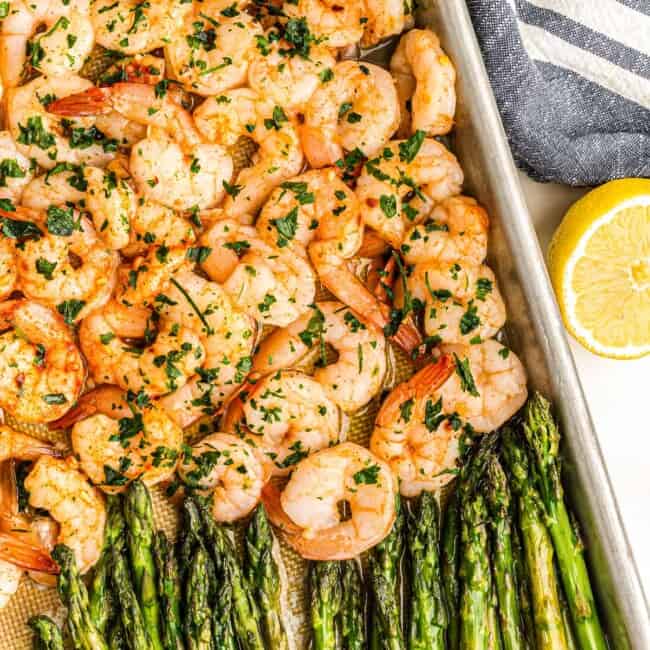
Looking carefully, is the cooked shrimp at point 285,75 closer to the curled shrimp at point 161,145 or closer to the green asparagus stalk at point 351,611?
the curled shrimp at point 161,145

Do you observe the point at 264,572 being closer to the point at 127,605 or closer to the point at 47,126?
the point at 127,605

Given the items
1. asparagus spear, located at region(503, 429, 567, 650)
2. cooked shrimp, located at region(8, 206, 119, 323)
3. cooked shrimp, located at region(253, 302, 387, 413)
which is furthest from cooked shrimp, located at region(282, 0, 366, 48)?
asparagus spear, located at region(503, 429, 567, 650)

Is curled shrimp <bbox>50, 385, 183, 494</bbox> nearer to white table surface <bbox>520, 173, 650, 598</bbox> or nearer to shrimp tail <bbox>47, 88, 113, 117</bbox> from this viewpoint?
shrimp tail <bbox>47, 88, 113, 117</bbox>

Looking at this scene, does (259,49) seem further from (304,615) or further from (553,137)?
(304,615)

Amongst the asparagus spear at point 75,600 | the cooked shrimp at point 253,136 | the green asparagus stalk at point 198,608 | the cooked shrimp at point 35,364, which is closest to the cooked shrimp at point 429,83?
the cooked shrimp at point 253,136

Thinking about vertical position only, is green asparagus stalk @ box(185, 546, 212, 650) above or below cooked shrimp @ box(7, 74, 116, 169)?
below

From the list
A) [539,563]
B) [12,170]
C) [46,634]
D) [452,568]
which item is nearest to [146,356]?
[12,170]

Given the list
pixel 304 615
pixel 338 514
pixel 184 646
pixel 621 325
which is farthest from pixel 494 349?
pixel 184 646
